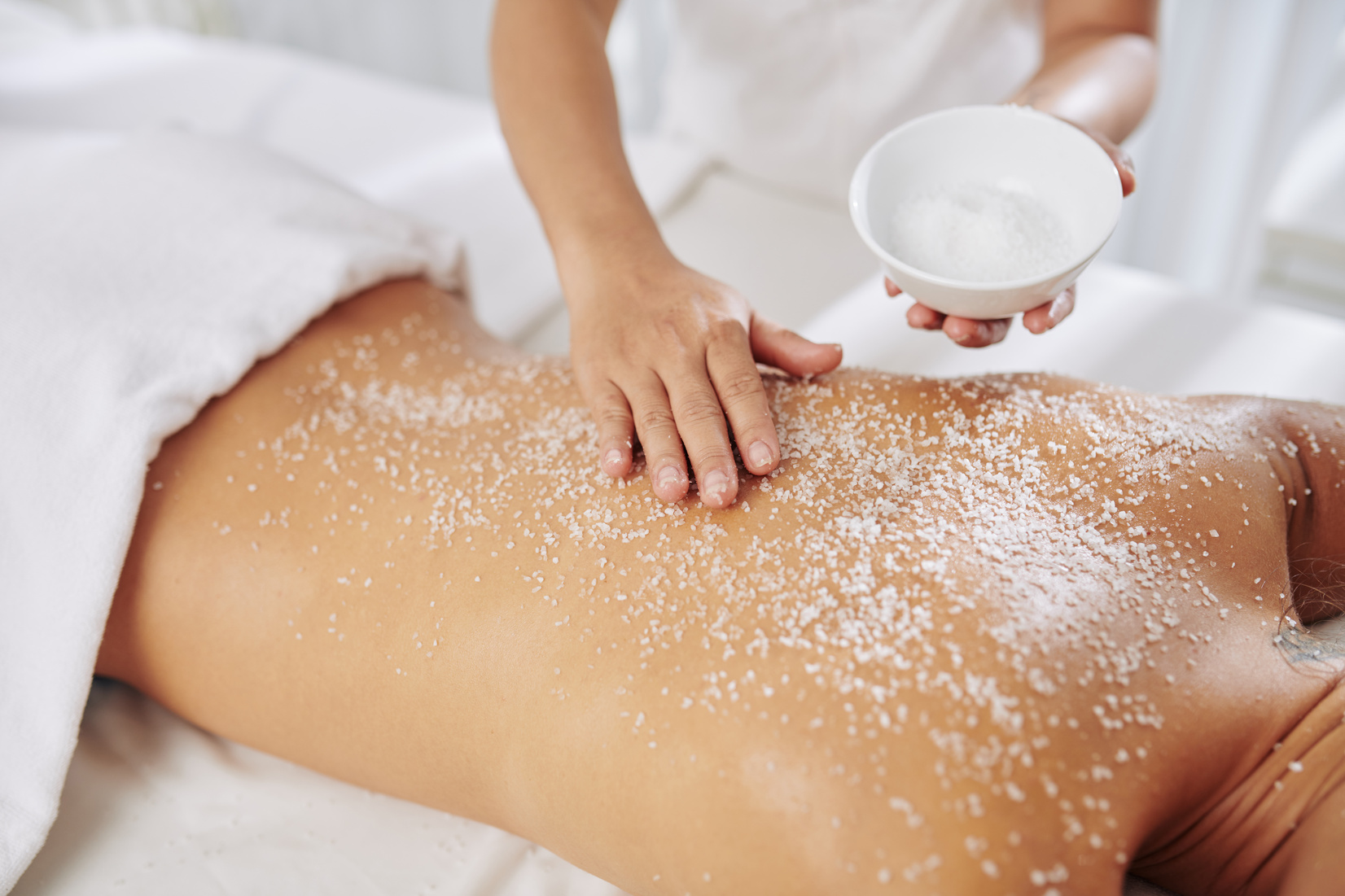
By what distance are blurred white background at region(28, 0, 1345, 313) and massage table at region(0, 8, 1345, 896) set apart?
6.0 inches

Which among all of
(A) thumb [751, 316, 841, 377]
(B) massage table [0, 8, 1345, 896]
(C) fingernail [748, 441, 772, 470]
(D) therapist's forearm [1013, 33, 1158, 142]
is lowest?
(B) massage table [0, 8, 1345, 896]

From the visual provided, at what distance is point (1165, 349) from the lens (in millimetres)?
1189

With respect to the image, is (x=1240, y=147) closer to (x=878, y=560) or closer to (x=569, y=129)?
(x=569, y=129)

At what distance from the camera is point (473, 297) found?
4.22 feet

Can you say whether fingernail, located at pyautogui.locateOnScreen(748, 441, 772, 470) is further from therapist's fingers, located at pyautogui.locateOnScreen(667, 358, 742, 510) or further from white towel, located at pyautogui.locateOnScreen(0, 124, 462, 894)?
white towel, located at pyautogui.locateOnScreen(0, 124, 462, 894)

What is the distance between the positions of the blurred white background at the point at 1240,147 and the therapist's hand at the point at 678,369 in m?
0.87

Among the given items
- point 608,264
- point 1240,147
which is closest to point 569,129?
point 608,264

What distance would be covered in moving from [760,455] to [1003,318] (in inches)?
10.2

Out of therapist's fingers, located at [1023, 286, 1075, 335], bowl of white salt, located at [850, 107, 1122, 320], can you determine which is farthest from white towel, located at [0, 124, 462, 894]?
therapist's fingers, located at [1023, 286, 1075, 335]

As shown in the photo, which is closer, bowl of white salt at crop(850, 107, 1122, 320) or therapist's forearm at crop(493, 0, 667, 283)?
bowl of white salt at crop(850, 107, 1122, 320)

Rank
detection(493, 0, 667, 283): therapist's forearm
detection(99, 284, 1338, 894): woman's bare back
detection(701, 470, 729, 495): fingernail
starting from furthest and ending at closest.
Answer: detection(493, 0, 667, 283): therapist's forearm → detection(701, 470, 729, 495): fingernail → detection(99, 284, 1338, 894): woman's bare back

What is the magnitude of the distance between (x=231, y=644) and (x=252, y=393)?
0.26 meters

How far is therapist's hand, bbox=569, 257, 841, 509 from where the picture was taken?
76cm

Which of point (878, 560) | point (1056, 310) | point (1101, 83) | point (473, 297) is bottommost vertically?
point (473, 297)
